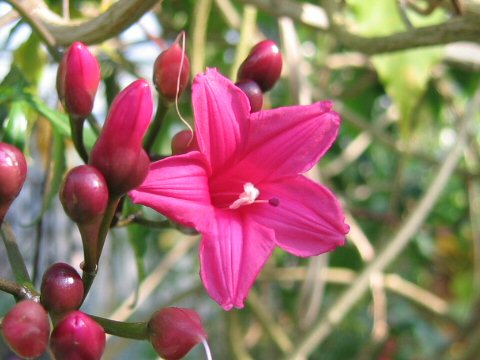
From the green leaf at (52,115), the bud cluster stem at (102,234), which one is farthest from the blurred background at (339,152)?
the bud cluster stem at (102,234)

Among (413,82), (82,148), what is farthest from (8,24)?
(413,82)

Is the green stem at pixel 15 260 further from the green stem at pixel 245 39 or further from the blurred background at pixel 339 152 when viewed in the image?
the green stem at pixel 245 39

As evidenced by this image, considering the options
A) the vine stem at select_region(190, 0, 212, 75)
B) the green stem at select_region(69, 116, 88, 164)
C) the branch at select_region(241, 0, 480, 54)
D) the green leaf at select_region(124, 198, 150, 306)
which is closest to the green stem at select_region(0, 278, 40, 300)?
the green stem at select_region(69, 116, 88, 164)

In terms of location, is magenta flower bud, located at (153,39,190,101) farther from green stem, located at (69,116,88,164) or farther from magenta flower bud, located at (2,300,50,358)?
magenta flower bud, located at (2,300,50,358)

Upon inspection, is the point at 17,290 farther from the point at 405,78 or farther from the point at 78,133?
the point at 405,78

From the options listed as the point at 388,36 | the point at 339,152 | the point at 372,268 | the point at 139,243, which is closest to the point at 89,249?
the point at 139,243

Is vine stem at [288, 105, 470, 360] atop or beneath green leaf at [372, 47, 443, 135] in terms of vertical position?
beneath

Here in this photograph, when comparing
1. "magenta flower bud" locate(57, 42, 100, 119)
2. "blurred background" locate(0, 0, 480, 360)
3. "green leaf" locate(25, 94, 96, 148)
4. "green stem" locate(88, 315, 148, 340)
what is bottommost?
"blurred background" locate(0, 0, 480, 360)
